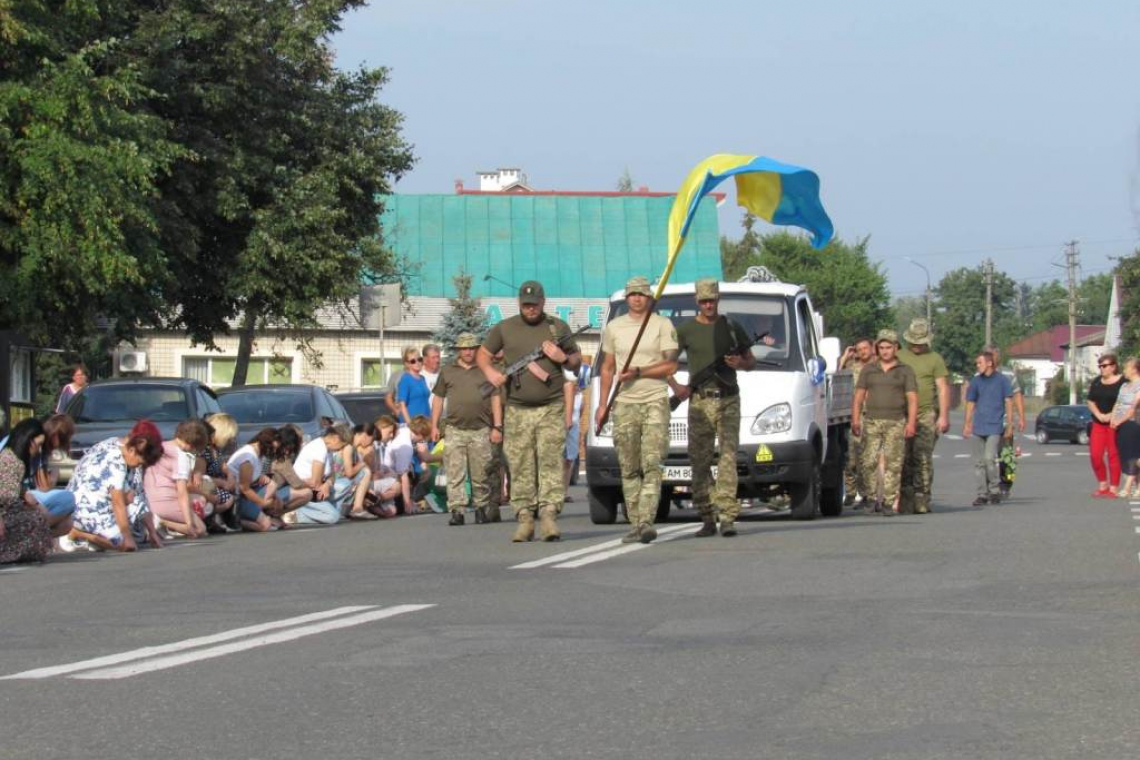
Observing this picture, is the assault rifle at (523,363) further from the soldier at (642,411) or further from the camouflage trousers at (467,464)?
the camouflage trousers at (467,464)

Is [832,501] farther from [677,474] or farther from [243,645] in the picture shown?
[243,645]

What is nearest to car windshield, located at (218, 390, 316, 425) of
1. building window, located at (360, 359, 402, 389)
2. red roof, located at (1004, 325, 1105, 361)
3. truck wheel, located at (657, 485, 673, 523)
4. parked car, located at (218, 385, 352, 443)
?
parked car, located at (218, 385, 352, 443)

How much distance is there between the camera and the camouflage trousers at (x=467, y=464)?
18922 millimetres

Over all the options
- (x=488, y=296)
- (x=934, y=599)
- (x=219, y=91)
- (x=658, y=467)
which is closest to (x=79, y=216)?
(x=219, y=91)

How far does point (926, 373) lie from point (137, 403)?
8540 mm

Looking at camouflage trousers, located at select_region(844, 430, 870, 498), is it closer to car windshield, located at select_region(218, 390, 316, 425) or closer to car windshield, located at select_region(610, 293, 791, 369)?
car windshield, located at select_region(610, 293, 791, 369)

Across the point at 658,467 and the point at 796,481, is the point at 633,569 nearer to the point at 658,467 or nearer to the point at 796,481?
the point at 658,467

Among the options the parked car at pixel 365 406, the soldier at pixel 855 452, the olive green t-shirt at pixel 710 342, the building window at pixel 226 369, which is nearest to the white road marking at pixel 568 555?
the olive green t-shirt at pixel 710 342

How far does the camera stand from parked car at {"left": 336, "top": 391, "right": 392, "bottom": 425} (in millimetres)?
29516

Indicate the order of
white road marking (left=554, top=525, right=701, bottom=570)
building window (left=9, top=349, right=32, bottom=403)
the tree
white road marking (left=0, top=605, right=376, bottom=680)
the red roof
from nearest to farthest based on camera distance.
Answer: white road marking (left=0, top=605, right=376, bottom=680), white road marking (left=554, top=525, right=701, bottom=570), building window (left=9, top=349, right=32, bottom=403), the tree, the red roof

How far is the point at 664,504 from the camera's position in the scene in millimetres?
19375

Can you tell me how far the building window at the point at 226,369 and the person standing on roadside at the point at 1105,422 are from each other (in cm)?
4755

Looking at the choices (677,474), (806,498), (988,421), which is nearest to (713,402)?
(677,474)

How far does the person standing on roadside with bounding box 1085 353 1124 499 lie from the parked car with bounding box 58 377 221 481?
10.7 metres
